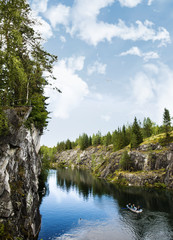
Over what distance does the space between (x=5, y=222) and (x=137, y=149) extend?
94437mm

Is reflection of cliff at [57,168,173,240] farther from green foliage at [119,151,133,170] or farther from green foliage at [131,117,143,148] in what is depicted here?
green foliage at [131,117,143,148]

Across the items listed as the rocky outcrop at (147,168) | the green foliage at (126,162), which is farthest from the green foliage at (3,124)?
the green foliage at (126,162)

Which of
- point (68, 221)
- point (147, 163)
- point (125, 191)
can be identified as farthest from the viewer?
point (147, 163)

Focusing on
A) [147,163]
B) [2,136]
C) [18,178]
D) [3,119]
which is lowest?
[147,163]

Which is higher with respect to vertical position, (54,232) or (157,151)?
(157,151)

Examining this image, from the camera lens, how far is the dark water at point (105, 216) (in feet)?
111

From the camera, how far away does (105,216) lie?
4478 cm

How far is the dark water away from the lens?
3391cm

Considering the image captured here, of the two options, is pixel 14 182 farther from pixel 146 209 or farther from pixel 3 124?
pixel 146 209

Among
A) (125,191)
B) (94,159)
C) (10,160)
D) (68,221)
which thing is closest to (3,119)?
(10,160)

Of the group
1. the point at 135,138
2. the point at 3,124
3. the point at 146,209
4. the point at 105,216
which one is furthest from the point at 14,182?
the point at 135,138

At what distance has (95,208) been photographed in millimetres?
51281

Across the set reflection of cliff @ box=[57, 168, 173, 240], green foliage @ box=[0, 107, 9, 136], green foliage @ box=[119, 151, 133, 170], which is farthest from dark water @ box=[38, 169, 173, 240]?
green foliage @ box=[119, 151, 133, 170]

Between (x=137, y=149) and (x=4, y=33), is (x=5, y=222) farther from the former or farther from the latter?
(x=137, y=149)
